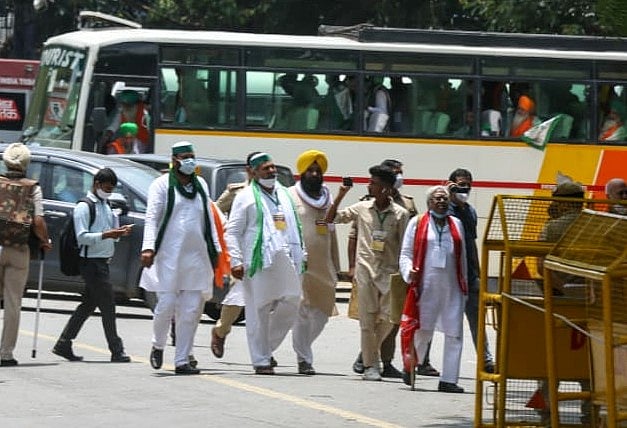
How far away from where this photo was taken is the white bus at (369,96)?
80.2 feet

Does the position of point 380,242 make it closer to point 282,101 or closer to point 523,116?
point 282,101

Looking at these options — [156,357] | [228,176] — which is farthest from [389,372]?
[228,176]

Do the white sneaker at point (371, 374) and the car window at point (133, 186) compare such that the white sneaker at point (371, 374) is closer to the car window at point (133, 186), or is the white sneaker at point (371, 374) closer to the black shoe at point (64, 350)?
the black shoe at point (64, 350)

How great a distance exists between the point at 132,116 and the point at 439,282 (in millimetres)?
Result: 11677

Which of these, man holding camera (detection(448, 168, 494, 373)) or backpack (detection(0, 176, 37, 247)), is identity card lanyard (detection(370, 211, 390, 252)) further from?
backpack (detection(0, 176, 37, 247))

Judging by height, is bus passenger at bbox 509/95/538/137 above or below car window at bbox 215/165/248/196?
above

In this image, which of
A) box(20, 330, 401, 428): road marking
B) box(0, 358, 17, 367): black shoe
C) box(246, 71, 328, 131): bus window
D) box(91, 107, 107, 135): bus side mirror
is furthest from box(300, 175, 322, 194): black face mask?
box(246, 71, 328, 131): bus window

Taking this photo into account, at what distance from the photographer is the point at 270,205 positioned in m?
14.0

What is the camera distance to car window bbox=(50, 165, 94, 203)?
18.9 metres

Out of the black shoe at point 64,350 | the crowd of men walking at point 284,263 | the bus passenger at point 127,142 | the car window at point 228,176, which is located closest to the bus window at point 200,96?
the bus passenger at point 127,142

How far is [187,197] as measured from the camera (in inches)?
533

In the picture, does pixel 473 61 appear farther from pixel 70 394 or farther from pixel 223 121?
pixel 70 394

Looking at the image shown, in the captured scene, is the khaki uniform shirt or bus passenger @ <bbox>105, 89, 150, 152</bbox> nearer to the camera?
the khaki uniform shirt

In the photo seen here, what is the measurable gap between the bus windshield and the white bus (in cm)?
3
